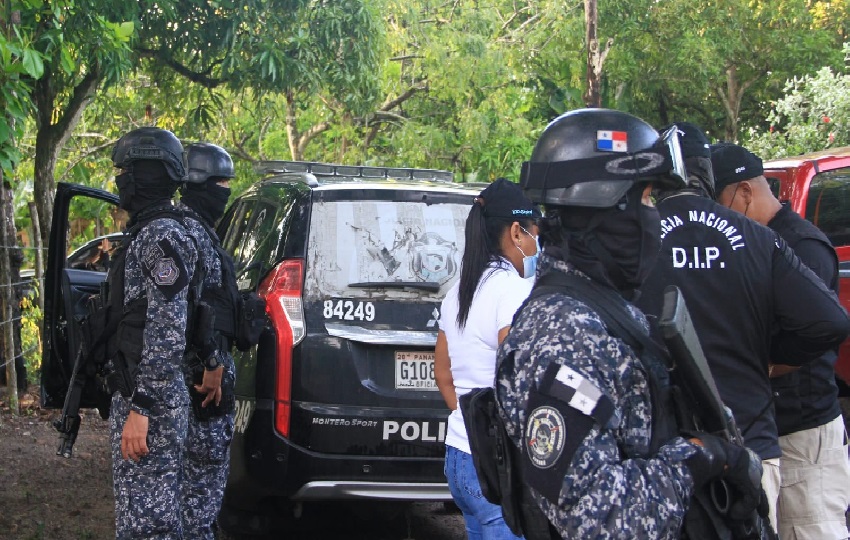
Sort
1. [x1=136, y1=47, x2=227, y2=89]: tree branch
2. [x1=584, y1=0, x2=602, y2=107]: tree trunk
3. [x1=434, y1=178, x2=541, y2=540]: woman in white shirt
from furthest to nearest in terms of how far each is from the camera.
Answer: [x1=584, y1=0, x2=602, y2=107]: tree trunk
[x1=136, y1=47, x2=227, y2=89]: tree branch
[x1=434, y1=178, x2=541, y2=540]: woman in white shirt

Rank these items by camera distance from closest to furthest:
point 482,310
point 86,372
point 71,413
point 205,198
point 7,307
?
point 482,310 → point 86,372 → point 71,413 → point 205,198 → point 7,307

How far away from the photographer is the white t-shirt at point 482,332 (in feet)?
11.4

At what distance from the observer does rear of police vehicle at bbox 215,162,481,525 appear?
482 centimetres

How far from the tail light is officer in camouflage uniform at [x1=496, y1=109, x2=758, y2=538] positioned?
262cm

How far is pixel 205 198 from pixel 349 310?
81cm

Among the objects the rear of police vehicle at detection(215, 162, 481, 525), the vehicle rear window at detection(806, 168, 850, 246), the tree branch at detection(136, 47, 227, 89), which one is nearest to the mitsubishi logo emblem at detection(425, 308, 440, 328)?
the rear of police vehicle at detection(215, 162, 481, 525)

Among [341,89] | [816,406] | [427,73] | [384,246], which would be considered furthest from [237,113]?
[816,406]

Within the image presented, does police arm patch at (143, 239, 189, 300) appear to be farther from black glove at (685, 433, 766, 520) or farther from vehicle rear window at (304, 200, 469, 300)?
black glove at (685, 433, 766, 520)

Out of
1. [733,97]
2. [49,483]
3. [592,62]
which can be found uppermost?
[733,97]

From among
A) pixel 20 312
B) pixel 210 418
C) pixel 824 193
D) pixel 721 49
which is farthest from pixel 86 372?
pixel 721 49

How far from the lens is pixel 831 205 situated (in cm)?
734

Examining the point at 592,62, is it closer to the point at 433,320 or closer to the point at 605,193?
the point at 433,320

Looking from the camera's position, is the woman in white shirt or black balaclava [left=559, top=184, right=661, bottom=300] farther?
the woman in white shirt

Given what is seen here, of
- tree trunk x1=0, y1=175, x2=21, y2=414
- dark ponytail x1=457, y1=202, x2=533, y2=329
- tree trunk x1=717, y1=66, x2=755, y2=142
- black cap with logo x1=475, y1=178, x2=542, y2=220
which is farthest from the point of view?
tree trunk x1=717, y1=66, x2=755, y2=142
